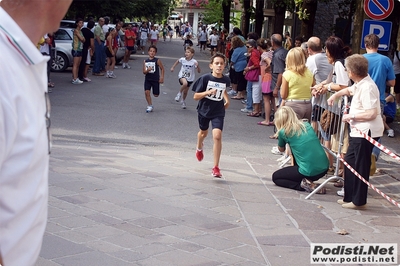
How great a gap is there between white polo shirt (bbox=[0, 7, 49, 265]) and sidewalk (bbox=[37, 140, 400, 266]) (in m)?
3.24

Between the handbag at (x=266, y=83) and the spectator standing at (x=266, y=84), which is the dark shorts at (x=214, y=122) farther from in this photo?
the handbag at (x=266, y=83)

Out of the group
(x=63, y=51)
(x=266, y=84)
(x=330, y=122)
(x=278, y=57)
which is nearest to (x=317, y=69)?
(x=330, y=122)

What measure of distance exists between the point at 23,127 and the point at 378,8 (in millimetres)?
10539

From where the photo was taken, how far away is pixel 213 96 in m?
8.54

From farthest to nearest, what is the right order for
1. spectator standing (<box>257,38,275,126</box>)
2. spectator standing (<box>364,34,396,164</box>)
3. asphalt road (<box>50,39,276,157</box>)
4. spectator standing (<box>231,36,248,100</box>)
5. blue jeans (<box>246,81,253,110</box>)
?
spectator standing (<box>231,36,248,100</box>) < blue jeans (<box>246,81,253,110</box>) < spectator standing (<box>257,38,275,126</box>) < asphalt road (<box>50,39,276,157</box>) < spectator standing (<box>364,34,396,164</box>)

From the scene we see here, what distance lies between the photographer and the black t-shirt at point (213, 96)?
335 inches

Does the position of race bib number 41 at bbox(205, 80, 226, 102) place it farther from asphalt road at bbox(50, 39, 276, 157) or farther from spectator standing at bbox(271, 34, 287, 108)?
spectator standing at bbox(271, 34, 287, 108)

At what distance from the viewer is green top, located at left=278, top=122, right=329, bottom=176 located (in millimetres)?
7816

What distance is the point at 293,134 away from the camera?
792 cm

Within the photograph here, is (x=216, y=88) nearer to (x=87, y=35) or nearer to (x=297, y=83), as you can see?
(x=297, y=83)

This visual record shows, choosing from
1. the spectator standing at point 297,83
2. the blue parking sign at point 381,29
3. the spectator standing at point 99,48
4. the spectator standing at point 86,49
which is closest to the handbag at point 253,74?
the blue parking sign at point 381,29

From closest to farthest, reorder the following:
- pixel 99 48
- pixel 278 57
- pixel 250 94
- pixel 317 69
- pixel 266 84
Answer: pixel 317 69, pixel 278 57, pixel 266 84, pixel 250 94, pixel 99 48

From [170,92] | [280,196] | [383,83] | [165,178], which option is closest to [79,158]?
[165,178]

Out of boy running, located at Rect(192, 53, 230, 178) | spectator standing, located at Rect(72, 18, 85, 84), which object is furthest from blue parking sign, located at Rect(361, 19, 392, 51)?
spectator standing, located at Rect(72, 18, 85, 84)
